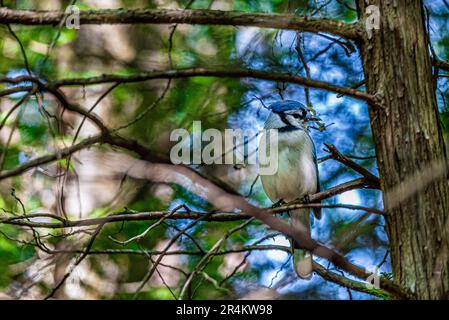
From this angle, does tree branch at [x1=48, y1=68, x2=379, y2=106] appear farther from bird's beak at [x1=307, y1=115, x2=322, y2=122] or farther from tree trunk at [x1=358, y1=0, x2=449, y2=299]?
bird's beak at [x1=307, y1=115, x2=322, y2=122]

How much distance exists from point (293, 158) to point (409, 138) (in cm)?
195

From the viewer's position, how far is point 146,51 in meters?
6.22

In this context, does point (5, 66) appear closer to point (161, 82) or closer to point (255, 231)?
point (161, 82)

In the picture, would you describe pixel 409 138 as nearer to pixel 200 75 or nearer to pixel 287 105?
pixel 200 75

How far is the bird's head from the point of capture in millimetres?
5066

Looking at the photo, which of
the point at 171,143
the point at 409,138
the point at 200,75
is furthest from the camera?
the point at 171,143

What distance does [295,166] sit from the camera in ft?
16.7

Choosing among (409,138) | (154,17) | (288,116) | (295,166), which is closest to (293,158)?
(295,166)

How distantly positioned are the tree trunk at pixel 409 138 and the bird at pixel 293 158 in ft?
5.55

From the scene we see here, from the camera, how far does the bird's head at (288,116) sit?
5.07 meters

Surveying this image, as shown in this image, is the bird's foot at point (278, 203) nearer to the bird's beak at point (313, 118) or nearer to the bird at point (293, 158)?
the bird at point (293, 158)

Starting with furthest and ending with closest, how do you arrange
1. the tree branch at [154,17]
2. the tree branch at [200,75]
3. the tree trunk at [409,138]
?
1. the tree branch at [154,17]
2. the tree trunk at [409,138]
3. the tree branch at [200,75]

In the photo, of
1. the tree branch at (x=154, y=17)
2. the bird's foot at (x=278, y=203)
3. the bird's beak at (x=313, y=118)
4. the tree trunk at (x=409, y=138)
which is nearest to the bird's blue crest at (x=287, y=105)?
the bird's beak at (x=313, y=118)
